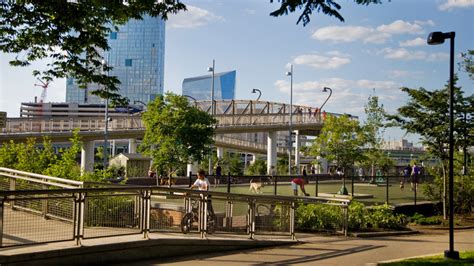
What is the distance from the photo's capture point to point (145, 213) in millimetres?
10898

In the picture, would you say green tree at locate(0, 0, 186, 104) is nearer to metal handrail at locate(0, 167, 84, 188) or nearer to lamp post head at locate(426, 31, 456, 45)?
metal handrail at locate(0, 167, 84, 188)

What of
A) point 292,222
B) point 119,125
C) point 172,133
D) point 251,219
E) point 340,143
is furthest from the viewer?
point 119,125

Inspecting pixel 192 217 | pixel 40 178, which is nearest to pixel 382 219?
pixel 192 217

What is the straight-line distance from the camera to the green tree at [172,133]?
31797 millimetres

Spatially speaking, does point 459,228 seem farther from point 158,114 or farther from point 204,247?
point 158,114

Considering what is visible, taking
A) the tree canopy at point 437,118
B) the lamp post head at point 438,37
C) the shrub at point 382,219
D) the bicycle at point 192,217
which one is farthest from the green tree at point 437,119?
the bicycle at point 192,217

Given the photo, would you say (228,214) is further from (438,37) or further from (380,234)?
(438,37)

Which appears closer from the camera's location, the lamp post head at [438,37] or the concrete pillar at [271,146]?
the lamp post head at [438,37]

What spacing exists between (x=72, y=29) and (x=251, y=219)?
244 inches

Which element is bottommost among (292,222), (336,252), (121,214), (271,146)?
(336,252)

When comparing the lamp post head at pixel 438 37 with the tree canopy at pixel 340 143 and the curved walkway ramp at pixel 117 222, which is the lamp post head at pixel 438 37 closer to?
the curved walkway ramp at pixel 117 222

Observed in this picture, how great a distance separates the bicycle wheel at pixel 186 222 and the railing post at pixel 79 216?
3.11m

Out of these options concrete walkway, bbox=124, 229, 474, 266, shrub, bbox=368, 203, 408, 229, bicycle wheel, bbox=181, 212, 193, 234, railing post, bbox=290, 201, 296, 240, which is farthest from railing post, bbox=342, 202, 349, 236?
bicycle wheel, bbox=181, 212, 193, 234

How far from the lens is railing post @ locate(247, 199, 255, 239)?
13461mm
